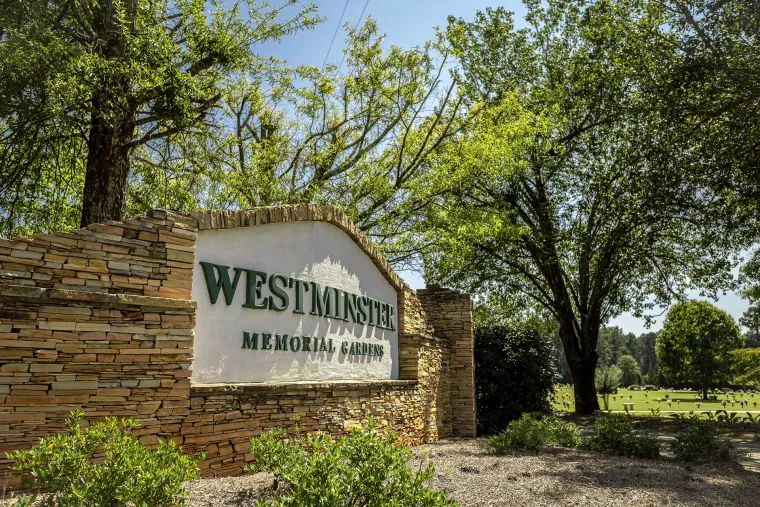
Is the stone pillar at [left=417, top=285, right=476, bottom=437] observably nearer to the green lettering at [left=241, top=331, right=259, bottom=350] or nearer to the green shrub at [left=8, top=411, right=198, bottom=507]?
the green lettering at [left=241, top=331, right=259, bottom=350]

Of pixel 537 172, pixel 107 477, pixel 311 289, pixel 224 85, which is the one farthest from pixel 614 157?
pixel 107 477

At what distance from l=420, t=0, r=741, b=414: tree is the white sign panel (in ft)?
18.4

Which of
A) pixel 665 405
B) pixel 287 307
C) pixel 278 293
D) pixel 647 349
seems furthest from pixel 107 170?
pixel 647 349

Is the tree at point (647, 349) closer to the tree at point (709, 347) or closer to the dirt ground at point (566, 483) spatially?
the tree at point (709, 347)

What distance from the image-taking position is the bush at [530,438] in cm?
846

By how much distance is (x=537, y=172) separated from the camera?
18453mm

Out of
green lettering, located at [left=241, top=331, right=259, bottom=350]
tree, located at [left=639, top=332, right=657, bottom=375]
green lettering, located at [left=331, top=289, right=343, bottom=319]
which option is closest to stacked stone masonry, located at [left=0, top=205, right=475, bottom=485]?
green lettering, located at [left=241, top=331, right=259, bottom=350]

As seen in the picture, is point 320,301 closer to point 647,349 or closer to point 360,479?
point 360,479

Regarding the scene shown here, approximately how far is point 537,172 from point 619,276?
15.7ft

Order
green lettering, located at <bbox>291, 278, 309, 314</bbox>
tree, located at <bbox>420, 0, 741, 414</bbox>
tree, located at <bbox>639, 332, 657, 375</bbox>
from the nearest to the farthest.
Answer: green lettering, located at <bbox>291, 278, 309, 314</bbox>
tree, located at <bbox>420, 0, 741, 414</bbox>
tree, located at <bbox>639, 332, 657, 375</bbox>

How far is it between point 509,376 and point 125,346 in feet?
30.8

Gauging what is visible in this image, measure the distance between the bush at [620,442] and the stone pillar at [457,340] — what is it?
279 cm

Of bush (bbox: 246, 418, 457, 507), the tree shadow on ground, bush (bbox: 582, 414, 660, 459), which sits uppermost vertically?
bush (bbox: 246, 418, 457, 507)

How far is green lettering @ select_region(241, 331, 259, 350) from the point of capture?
671 centimetres
